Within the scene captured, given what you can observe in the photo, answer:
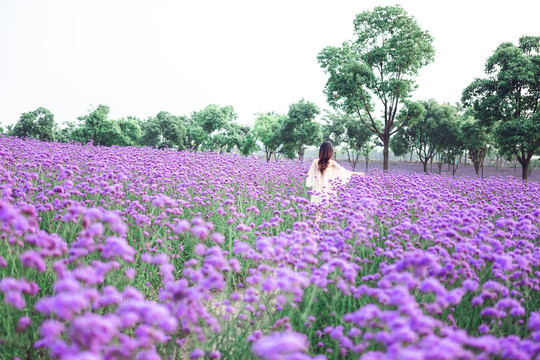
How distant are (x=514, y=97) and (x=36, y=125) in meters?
49.4

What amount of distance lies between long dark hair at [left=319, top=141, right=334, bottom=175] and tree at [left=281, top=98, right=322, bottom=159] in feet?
109

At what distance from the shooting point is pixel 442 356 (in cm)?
133

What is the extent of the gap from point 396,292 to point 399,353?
21.0 inches

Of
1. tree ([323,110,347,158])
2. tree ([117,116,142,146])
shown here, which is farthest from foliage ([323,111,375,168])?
tree ([117,116,142,146])

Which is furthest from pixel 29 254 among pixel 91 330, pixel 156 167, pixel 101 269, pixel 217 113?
pixel 217 113

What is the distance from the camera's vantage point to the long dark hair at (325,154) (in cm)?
714

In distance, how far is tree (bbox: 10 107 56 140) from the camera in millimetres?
40531

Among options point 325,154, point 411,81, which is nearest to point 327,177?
point 325,154

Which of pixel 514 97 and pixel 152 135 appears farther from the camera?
pixel 152 135

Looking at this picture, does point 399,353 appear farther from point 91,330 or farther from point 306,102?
point 306,102

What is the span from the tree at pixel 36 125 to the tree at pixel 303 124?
30935mm

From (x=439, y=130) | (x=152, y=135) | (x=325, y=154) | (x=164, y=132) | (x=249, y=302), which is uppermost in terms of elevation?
(x=439, y=130)

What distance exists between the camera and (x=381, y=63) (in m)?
23.7

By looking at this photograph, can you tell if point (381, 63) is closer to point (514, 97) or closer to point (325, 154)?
point (514, 97)
